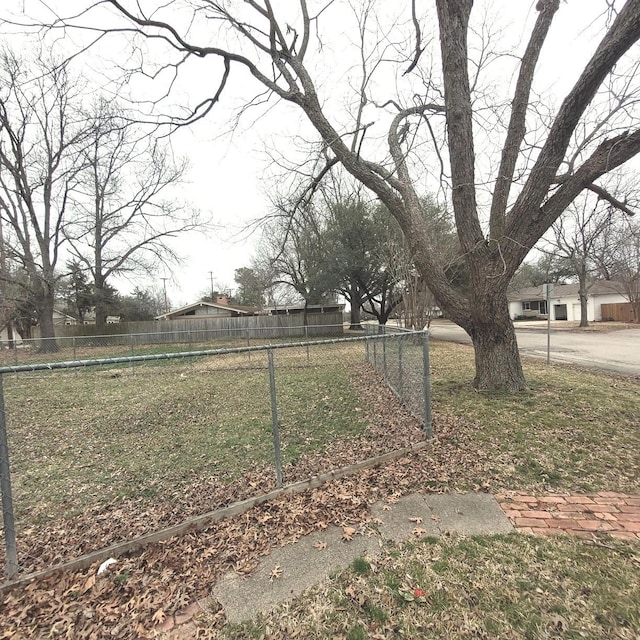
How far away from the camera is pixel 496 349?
18.6 feet

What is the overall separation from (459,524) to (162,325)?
29195mm

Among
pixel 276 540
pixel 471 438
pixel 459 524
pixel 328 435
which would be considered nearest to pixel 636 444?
pixel 471 438

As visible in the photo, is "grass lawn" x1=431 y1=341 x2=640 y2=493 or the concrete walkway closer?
the concrete walkway

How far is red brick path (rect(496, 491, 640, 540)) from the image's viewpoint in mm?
2467

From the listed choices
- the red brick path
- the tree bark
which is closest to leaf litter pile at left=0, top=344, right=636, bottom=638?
the red brick path

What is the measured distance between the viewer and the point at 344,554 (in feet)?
7.73

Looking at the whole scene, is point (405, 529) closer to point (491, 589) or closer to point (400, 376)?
point (491, 589)

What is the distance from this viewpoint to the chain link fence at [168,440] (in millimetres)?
2783

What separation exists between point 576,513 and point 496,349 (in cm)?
330

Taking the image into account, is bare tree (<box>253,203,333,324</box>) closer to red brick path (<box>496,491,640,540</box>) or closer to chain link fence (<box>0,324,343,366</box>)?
chain link fence (<box>0,324,343,366</box>)

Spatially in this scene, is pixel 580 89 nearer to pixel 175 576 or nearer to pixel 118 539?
pixel 175 576

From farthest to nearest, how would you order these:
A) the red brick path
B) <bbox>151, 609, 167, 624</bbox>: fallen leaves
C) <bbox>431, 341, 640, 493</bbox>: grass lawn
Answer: <bbox>431, 341, 640, 493</bbox>: grass lawn, the red brick path, <bbox>151, 609, 167, 624</bbox>: fallen leaves

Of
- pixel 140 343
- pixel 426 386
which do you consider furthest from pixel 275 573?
pixel 140 343

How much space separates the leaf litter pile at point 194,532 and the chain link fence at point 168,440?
0.09 feet
